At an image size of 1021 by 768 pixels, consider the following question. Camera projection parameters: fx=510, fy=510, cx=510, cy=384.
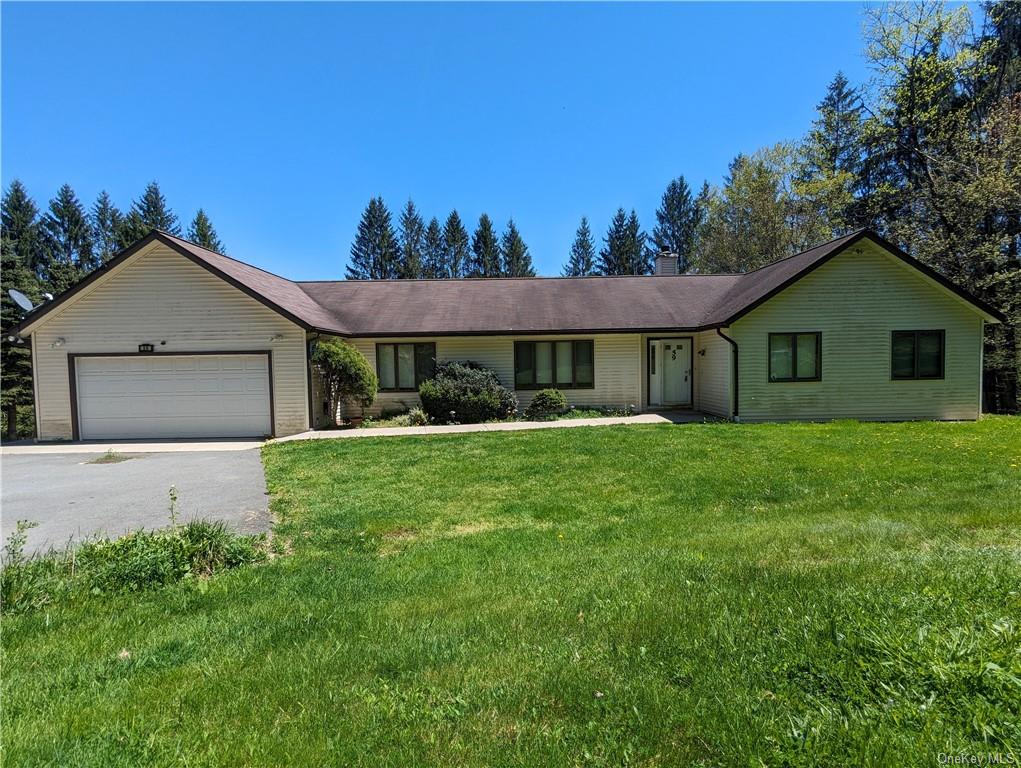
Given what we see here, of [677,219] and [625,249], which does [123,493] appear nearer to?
[625,249]

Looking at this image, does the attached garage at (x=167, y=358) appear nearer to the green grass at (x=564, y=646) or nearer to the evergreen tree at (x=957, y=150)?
the green grass at (x=564, y=646)

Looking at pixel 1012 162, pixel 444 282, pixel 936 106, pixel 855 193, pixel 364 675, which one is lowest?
pixel 364 675

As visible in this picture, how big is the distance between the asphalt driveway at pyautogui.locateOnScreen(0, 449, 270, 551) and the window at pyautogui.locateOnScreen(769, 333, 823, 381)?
13.0 m

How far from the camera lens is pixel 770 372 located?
1412 centimetres

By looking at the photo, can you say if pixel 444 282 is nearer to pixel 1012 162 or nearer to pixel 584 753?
Answer: pixel 584 753

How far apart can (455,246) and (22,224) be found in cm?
3499

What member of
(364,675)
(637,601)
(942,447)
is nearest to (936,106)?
(942,447)

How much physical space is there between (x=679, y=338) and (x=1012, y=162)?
14.4 metres

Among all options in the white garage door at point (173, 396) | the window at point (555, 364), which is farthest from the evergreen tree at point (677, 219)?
the white garage door at point (173, 396)

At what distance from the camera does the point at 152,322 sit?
13984mm

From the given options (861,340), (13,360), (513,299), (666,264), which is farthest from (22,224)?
(861,340)

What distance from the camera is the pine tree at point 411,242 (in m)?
51.4

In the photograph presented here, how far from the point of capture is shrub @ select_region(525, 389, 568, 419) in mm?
15727

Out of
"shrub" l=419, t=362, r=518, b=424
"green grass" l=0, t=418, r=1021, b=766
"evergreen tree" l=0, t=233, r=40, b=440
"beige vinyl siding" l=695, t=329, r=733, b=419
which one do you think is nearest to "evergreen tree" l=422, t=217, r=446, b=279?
"evergreen tree" l=0, t=233, r=40, b=440
